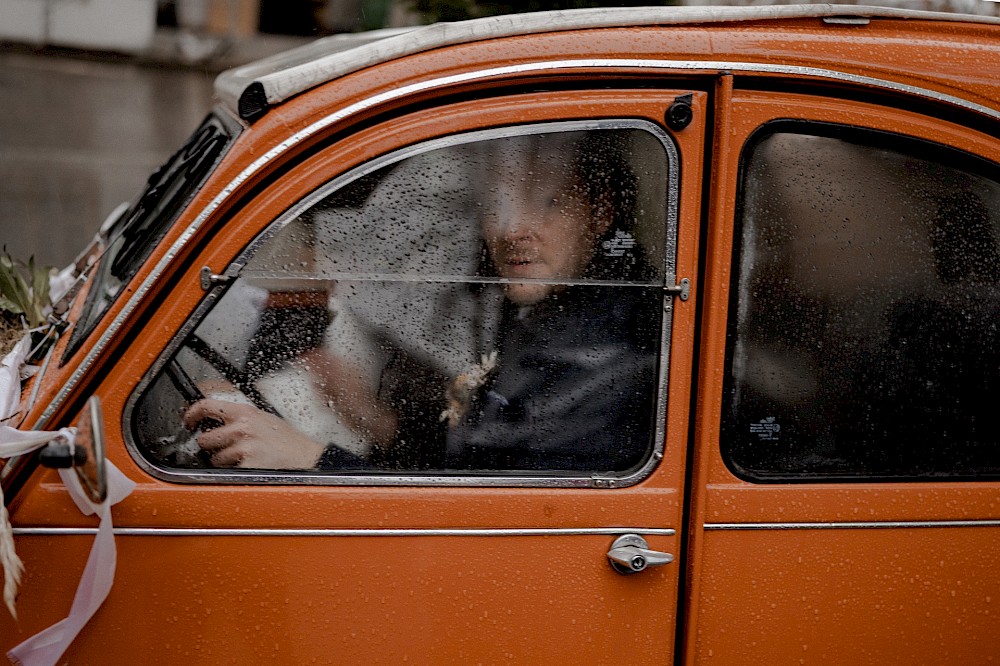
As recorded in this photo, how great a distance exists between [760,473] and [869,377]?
1.07ft

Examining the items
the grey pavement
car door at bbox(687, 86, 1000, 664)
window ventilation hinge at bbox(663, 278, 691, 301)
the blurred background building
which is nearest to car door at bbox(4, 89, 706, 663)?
window ventilation hinge at bbox(663, 278, 691, 301)

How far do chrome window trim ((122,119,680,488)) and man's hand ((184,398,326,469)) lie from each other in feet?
0.08

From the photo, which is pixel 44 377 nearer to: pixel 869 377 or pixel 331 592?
pixel 331 592

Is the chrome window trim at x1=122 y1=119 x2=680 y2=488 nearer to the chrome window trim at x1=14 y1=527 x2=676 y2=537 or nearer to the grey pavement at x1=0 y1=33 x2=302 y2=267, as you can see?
the chrome window trim at x1=14 y1=527 x2=676 y2=537

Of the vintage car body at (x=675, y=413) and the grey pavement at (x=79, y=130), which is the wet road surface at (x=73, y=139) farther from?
the vintage car body at (x=675, y=413)

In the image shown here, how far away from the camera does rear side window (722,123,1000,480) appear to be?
72.2 inches

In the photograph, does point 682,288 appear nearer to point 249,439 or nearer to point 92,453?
point 249,439

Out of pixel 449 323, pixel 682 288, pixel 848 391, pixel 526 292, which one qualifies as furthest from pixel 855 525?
pixel 449 323

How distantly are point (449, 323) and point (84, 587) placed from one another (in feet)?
2.83

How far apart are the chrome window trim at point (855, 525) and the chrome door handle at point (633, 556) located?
13 cm

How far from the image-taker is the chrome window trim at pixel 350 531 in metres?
1.66

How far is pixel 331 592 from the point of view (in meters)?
1.73

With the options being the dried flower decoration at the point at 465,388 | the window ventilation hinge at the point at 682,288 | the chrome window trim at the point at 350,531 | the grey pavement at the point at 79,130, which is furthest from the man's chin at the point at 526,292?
the grey pavement at the point at 79,130

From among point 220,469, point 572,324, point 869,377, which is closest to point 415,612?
point 220,469
